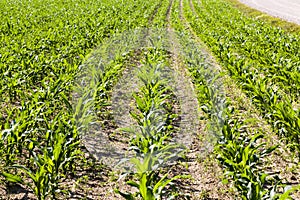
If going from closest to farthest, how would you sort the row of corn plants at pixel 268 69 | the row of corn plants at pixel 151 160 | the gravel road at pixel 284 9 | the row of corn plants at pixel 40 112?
1. the row of corn plants at pixel 151 160
2. the row of corn plants at pixel 40 112
3. the row of corn plants at pixel 268 69
4. the gravel road at pixel 284 9

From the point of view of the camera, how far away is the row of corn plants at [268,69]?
5.27 meters

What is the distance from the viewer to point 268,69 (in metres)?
8.55

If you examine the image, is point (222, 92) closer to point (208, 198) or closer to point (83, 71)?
point (83, 71)

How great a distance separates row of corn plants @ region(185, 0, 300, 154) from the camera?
17.3 feet

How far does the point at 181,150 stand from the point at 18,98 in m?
3.46

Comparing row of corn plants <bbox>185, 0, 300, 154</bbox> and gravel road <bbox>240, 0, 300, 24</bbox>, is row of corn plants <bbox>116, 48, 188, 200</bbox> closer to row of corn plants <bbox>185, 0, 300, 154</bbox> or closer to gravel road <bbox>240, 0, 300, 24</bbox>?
row of corn plants <bbox>185, 0, 300, 154</bbox>

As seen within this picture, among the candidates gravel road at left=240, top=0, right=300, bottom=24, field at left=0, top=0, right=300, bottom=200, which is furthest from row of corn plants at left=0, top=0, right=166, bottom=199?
gravel road at left=240, top=0, right=300, bottom=24

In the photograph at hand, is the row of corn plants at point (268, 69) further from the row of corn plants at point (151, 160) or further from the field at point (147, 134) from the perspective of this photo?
the row of corn plants at point (151, 160)

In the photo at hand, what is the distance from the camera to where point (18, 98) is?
6.92 metres

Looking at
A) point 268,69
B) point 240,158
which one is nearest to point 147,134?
point 240,158

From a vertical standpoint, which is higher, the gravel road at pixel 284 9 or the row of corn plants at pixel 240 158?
the row of corn plants at pixel 240 158

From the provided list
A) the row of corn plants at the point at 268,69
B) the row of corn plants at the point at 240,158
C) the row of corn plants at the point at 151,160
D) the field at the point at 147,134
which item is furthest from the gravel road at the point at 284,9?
the row of corn plants at the point at 151,160

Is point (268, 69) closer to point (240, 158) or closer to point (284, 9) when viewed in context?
point (240, 158)

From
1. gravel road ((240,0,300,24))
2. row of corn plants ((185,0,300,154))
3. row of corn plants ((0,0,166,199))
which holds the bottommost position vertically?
gravel road ((240,0,300,24))
